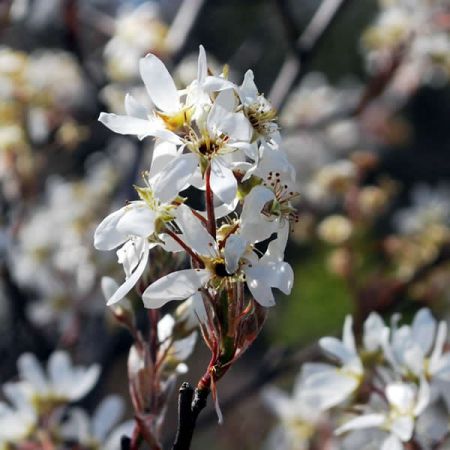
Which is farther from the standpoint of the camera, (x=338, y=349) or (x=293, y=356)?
(x=293, y=356)

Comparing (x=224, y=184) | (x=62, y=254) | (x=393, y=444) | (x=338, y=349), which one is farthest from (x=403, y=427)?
(x=62, y=254)

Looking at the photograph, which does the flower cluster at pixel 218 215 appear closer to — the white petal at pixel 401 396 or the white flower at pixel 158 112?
the white flower at pixel 158 112

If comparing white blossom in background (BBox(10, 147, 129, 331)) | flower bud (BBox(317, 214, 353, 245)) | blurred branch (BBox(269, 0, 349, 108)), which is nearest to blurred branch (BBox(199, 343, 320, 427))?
flower bud (BBox(317, 214, 353, 245))

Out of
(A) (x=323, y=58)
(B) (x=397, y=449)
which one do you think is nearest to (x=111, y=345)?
(B) (x=397, y=449)

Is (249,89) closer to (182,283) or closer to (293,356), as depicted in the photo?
(182,283)

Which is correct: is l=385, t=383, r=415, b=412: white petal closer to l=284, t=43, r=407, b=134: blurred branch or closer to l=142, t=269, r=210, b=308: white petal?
l=142, t=269, r=210, b=308: white petal

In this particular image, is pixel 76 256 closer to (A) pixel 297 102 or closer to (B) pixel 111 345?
(B) pixel 111 345

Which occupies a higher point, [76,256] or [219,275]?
[219,275]
